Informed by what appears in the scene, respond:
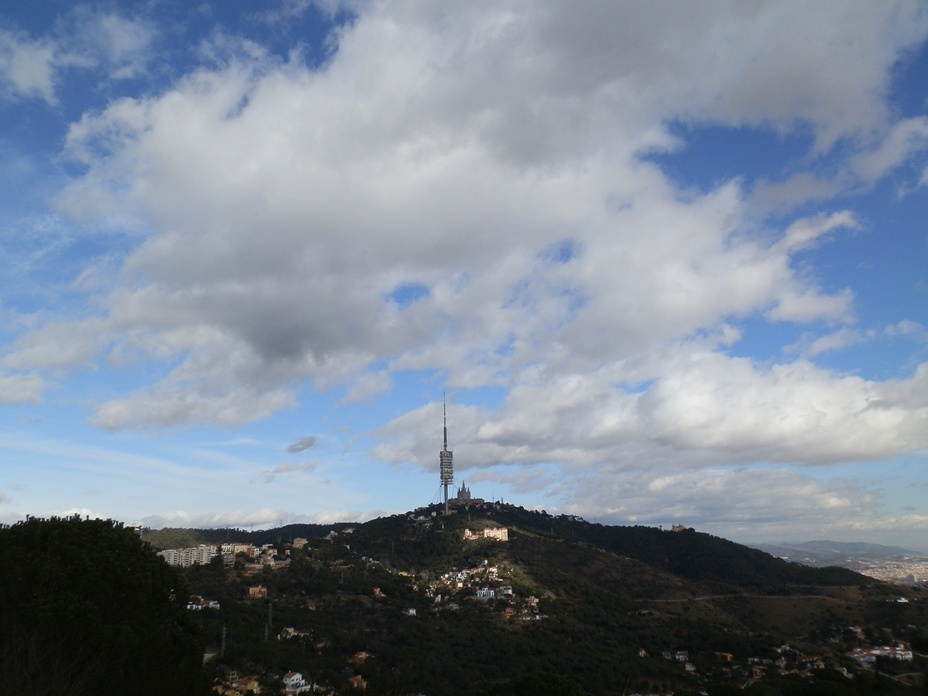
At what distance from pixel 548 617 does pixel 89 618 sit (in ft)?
171

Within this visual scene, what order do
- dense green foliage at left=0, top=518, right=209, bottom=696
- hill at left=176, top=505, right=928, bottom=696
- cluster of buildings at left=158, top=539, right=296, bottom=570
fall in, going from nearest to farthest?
dense green foliage at left=0, top=518, right=209, bottom=696, hill at left=176, top=505, right=928, bottom=696, cluster of buildings at left=158, top=539, right=296, bottom=570

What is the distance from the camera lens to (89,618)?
16.1 metres

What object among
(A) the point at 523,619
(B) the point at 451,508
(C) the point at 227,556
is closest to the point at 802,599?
(A) the point at 523,619

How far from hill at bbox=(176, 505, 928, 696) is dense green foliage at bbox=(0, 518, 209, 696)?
15.4 m

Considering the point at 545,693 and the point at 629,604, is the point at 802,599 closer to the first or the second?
the point at 629,604

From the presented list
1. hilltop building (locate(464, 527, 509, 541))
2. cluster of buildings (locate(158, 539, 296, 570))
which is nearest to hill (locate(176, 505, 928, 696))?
cluster of buildings (locate(158, 539, 296, 570))

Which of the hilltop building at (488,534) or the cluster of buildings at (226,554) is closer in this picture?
the cluster of buildings at (226,554)

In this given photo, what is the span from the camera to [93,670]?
50.6 feet

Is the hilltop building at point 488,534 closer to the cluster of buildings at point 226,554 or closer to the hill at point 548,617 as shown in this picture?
the hill at point 548,617

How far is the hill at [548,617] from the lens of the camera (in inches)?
1577

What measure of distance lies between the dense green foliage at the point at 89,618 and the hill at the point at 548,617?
15.4 meters

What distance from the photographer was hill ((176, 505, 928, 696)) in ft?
131

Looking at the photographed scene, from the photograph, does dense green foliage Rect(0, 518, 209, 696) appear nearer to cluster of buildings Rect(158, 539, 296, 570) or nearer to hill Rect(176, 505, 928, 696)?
hill Rect(176, 505, 928, 696)

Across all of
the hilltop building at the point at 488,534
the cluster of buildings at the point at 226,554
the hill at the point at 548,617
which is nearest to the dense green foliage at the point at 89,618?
the hill at the point at 548,617
